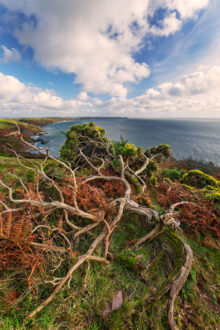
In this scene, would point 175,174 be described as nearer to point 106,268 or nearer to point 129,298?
point 106,268

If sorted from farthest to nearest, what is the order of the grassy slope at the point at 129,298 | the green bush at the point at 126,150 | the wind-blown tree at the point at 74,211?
the green bush at the point at 126,150
the wind-blown tree at the point at 74,211
the grassy slope at the point at 129,298

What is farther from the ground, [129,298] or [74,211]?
[74,211]

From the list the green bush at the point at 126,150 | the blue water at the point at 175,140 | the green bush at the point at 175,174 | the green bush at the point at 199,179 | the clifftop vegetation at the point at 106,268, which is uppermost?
the green bush at the point at 126,150

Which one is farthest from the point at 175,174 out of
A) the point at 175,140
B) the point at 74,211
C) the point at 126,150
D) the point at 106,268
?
the point at 175,140

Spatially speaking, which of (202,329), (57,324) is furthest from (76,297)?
(202,329)

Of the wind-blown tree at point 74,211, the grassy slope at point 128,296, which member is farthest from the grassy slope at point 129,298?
the wind-blown tree at point 74,211

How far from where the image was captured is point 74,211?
11.6 ft

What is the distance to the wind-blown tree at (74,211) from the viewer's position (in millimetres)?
2697

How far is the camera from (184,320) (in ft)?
8.95

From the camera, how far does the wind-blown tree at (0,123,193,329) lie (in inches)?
106

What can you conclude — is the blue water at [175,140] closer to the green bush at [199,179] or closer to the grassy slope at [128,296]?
the green bush at [199,179]

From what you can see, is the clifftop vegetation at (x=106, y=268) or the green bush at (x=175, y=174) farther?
the green bush at (x=175, y=174)

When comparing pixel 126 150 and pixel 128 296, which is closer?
pixel 128 296

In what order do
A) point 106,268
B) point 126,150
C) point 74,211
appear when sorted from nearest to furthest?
point 106,268 → point 74,211 → point 126,150
